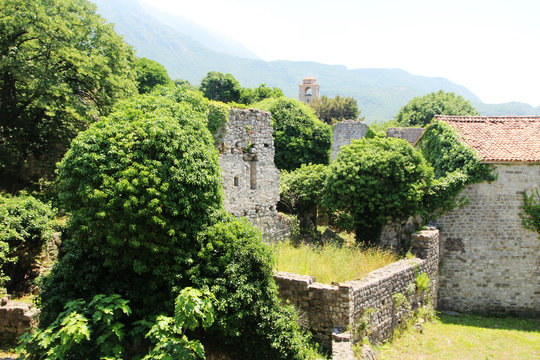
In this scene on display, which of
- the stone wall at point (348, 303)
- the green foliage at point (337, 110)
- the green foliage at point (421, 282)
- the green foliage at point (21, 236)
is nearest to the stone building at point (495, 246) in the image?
the green foliage at point (421, 282)

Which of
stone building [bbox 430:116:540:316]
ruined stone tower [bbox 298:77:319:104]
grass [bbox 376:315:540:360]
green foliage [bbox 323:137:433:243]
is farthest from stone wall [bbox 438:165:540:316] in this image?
ruined stone tower [bbox 298:77:319:104]

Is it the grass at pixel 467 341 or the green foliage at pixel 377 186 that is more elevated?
the green foliage at pixel 377 186

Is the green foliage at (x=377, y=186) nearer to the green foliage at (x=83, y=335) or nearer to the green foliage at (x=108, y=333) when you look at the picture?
the green foliage at (x=108, y=333)

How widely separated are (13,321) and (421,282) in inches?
447

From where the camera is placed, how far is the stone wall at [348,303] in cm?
935

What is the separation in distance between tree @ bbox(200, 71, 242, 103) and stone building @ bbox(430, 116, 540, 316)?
3481 centimetres

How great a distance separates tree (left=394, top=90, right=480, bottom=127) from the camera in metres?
47.0

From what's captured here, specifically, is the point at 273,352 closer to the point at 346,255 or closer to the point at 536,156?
the point at 346,255

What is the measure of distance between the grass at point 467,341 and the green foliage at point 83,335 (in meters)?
6.43

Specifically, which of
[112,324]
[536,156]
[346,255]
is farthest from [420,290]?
[112,324]

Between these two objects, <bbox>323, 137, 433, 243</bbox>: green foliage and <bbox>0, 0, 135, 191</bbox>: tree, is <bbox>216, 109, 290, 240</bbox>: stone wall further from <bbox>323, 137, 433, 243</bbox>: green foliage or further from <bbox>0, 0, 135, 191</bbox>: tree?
<bbox>0, 0, 135, 191</bbox>: tree

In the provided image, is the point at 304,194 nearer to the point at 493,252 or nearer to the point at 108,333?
the point at 493,252

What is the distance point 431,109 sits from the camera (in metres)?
47.3

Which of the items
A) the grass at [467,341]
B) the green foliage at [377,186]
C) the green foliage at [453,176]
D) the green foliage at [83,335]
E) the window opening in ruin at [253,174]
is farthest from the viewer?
the green foliage at [453,176]
